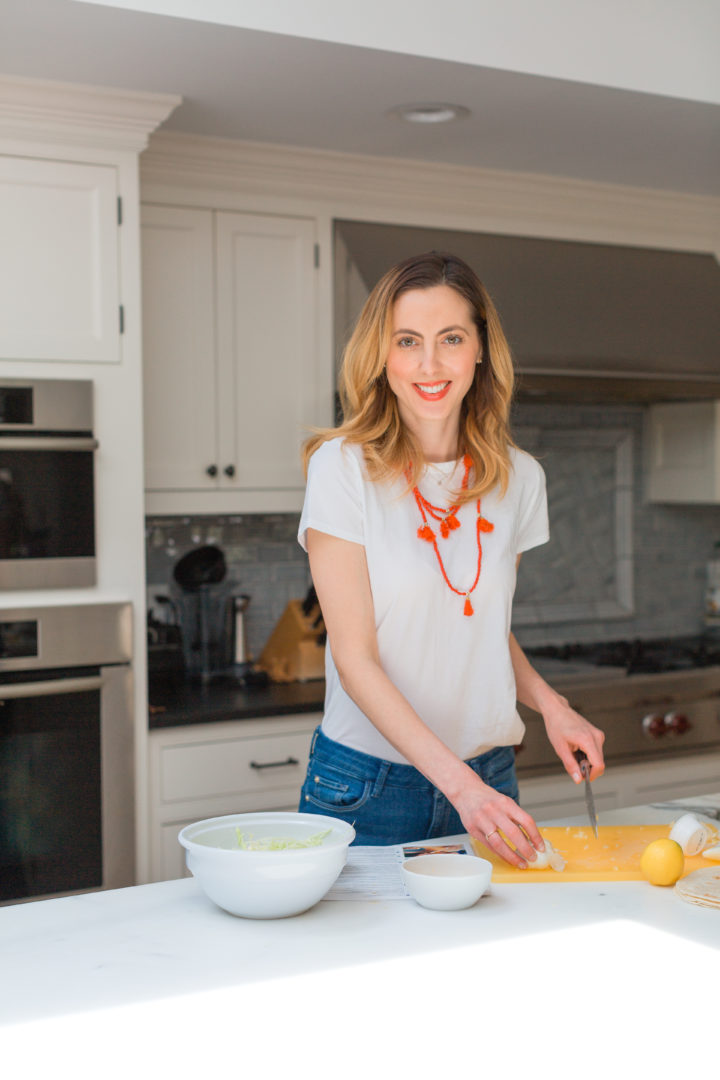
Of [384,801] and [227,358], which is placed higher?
[227,358]

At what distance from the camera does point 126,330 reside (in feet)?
8.84

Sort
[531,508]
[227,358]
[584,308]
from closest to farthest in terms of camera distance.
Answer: [531,508] < [227,358] < [584,308]

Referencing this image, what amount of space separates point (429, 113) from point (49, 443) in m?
1.23

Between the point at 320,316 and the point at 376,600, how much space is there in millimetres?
1595

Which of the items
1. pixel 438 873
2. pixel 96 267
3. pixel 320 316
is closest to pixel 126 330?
pixel 96 267

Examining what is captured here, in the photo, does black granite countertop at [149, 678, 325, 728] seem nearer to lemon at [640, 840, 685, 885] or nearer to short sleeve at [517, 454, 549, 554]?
short sleeve at [517, 454, 549, 554]

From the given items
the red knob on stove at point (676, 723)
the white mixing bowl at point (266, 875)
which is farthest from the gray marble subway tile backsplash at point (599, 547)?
the white mixing bowl at point (266, 875)

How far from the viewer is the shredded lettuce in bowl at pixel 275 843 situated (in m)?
1.40

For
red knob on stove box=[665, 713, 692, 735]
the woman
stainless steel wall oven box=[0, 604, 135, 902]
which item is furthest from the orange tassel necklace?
red knob on stove box=[665, 713, 692, 735]

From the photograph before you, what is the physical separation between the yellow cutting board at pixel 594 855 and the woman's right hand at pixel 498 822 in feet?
0.09

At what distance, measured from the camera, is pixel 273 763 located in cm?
288

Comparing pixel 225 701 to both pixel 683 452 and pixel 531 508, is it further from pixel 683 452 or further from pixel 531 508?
pixel 683 452

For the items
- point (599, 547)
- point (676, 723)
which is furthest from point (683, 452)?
point (676, 723)

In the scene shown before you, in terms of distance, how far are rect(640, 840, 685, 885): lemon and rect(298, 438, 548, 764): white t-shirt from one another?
39 cm
